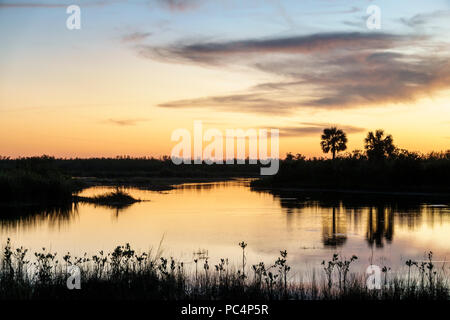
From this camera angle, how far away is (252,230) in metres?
28.4

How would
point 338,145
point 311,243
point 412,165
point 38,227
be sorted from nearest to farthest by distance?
1. point 311,243
2. point 38,227
3. point 412,165
4. point 338,145

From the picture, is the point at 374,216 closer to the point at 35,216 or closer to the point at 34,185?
the point at 35,216

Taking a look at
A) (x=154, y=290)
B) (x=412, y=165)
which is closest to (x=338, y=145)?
(x=412, y=165)

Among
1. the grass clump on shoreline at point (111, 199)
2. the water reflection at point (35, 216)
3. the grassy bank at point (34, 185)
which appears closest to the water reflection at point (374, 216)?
the grass clump on shoreline at point (111, 199)

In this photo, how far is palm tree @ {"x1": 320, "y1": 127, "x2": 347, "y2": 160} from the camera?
81938 millimetres

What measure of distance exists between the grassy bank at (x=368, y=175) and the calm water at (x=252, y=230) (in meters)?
15.5

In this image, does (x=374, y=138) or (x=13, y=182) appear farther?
(x=374, y=138)

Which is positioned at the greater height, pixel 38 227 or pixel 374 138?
pixel 374 138

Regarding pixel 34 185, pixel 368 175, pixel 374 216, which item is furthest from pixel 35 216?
pixel 368 175

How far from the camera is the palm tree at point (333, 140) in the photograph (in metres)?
81.9

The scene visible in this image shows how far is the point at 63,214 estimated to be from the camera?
36.9 meters
